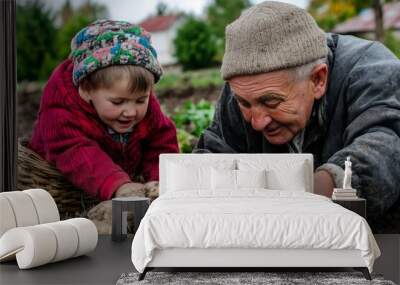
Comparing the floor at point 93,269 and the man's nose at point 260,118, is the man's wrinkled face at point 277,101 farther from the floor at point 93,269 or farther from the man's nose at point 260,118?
the floor at point 93,269

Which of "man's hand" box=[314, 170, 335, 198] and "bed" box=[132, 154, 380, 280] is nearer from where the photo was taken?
"bed" box=[132, 154, 380, 280]

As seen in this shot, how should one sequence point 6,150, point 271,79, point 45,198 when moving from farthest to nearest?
point 6,150, point 271,79, point 45,198

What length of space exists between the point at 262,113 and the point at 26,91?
1987 mm

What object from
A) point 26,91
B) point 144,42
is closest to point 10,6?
point 26,91

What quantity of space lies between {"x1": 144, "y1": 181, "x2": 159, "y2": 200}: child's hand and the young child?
0.12 feet

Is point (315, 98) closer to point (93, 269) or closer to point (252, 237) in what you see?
point (252, 237)

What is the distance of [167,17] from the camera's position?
582cm

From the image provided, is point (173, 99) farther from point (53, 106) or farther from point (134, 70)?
point (53, 106)

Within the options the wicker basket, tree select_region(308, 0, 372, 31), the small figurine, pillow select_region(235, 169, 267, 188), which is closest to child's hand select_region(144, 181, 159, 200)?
the wicker basket

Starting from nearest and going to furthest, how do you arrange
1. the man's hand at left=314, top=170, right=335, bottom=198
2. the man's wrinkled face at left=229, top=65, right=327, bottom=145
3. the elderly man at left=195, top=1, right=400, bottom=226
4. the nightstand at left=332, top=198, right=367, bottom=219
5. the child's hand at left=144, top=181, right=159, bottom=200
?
the nightstand at left=332, top=198, right=367, bottom=219
the elderly man at left=195, top=1, right=400, bottom=226
the man's wrinkled face at left=229, top=65, right=327, bottom=145
the man's hand at left=314, top=170, right=335, bottom=198
the child's hand at left=144, top=181, right=159, bottom=200

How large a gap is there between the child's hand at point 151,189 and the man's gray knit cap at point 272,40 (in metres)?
1.10

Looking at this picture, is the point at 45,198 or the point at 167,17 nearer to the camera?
the point at 45,198

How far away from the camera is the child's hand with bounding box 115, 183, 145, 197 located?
5641 mm

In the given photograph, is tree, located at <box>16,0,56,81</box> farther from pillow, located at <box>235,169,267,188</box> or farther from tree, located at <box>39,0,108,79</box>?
pillow, located at <box>235,169,267,188</box>
